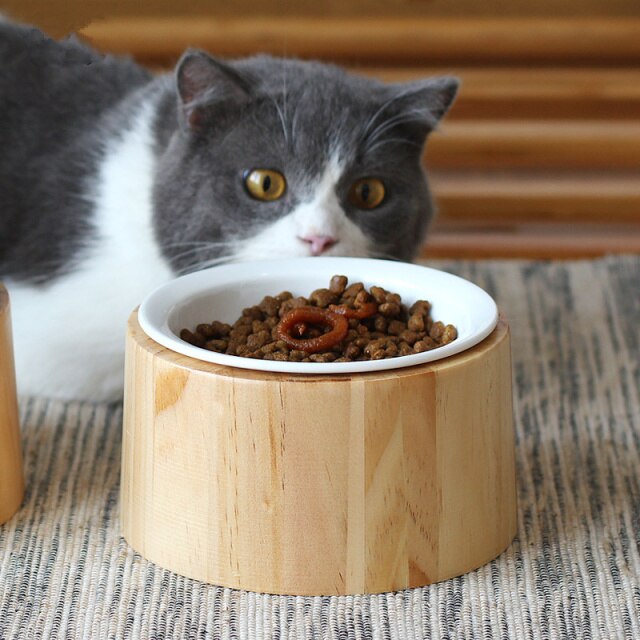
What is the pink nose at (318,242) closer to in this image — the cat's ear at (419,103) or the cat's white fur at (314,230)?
the cat's white fur at (314,230)

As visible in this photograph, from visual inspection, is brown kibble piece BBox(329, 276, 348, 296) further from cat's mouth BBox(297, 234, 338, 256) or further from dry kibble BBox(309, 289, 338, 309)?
cat's mouth BBox(297, 234, 338, 256)

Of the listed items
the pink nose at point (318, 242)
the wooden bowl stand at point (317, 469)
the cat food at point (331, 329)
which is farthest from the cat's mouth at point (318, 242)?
the wooden bowl stand at point (317, 469)

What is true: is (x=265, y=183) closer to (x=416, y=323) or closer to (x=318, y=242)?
(x=318, y=242)

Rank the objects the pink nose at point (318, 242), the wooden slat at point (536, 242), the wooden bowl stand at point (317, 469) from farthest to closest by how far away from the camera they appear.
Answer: the wooden slat at point (536, 242) → the pink nose at point (318, 242) → the wooden bowl stand at point (317, 469)

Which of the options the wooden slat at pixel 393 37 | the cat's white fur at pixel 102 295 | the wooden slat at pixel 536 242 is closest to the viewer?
the cat's white fur at pixel 102 295

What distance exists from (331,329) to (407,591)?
0.23m

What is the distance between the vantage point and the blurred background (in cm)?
175

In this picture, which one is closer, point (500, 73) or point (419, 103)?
point (419, 103)

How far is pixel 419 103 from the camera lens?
3.84ft

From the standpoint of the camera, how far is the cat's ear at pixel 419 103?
1.16 meters

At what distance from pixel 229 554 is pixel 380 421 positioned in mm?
159

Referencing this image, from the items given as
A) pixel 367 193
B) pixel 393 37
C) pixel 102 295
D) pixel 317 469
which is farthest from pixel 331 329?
pixel 393 37

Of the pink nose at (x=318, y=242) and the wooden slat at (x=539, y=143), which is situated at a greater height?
the pink nose at (x=318, y=242)

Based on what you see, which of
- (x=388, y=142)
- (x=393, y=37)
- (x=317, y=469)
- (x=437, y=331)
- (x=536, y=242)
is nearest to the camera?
(x=317, y=469)
